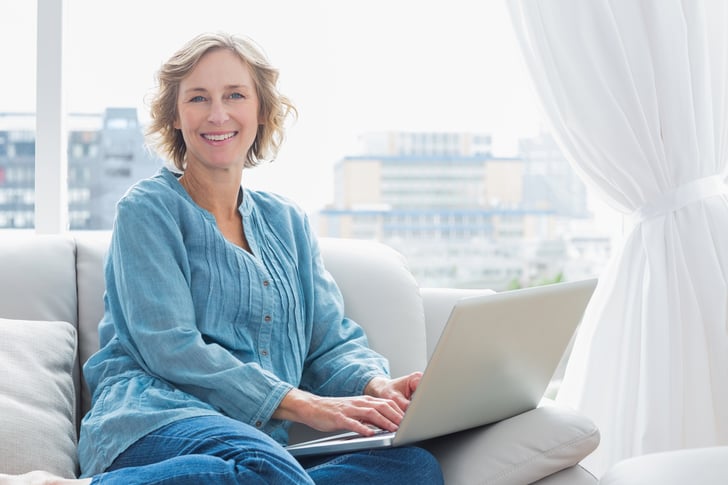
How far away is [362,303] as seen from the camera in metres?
2.16

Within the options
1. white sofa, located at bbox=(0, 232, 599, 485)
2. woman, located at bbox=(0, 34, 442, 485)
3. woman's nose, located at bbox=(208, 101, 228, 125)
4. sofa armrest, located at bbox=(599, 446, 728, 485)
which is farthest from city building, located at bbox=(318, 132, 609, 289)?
sofa armrest, located at bbox=(599, 446, 728, 485)

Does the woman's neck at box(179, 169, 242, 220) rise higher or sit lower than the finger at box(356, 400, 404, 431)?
higher

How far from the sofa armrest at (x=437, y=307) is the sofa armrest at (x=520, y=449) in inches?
22.2

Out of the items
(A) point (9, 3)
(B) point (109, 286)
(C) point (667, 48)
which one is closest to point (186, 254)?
(B) point (109, 286)

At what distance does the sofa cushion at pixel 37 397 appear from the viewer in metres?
1.58

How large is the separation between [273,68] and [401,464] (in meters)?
0.98

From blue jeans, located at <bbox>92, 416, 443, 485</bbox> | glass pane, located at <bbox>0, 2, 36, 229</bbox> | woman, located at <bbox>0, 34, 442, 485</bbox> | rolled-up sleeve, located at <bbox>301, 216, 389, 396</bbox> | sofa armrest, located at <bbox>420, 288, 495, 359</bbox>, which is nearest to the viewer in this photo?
blue jeans, located at <bbox>92, 416, 443, 485</bbox>

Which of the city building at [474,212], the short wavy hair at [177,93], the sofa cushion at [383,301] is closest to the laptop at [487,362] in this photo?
the sofa cushion at [383,301]

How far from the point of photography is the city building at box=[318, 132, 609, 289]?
3.01 metres

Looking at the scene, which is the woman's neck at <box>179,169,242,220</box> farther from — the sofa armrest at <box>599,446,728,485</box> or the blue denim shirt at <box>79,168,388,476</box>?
the sofa armrest at <box>599,446,728,485</box>

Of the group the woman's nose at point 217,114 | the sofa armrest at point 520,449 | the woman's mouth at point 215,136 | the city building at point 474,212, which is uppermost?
the woman's nose at point 217,114

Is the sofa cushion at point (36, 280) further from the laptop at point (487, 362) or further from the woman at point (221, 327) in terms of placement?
the laptop at point (487, 362)

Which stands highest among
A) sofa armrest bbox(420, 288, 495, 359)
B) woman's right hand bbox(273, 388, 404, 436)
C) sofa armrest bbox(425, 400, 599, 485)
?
sofa armrest bbox(420, 288, 495, 359)

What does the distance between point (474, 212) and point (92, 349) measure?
4.96 feet
